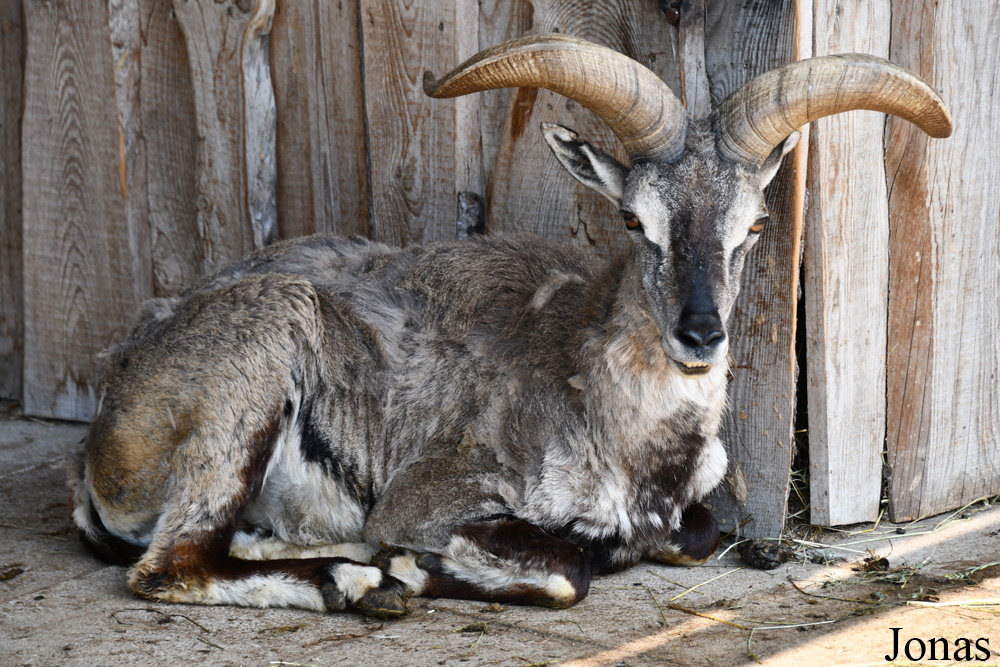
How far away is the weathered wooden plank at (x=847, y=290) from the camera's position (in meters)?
4.75

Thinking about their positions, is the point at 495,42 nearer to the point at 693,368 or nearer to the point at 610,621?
the point at 693,368

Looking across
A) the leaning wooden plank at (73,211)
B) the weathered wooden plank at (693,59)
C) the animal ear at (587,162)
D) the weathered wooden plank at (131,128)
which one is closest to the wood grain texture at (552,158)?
the weathered wooden plank at (693,59)

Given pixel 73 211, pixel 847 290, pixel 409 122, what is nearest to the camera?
pixel 847 290

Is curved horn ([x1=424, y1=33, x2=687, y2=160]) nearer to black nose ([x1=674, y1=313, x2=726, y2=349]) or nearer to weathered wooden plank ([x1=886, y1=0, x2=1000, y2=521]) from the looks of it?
black nose ([x1=674, y1=313, x2=726, y2=349])

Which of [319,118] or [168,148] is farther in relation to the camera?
[168,148]

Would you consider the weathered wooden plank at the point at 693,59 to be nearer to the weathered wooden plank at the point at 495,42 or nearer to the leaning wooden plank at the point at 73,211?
the weathered wooden plank at the point at 495,42

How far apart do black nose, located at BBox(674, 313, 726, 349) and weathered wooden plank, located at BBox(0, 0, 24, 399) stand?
5.03 meters

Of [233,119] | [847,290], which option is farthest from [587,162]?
[233,119]

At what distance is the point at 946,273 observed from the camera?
511 cm

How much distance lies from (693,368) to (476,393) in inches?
45.4

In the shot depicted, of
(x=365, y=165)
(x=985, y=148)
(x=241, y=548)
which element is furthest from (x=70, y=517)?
(x=985, y=148)

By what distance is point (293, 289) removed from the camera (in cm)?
498

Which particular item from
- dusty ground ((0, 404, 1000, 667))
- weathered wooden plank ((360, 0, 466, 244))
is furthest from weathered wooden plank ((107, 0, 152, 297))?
dusty ground ((0, 404, 1000, 667))

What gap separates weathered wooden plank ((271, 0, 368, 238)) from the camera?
5.93m
